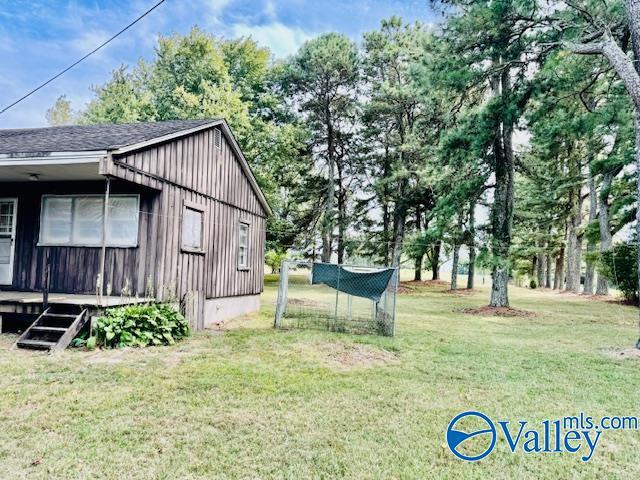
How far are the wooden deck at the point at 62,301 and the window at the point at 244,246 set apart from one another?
398 cm

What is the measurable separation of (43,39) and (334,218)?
53.2 feet

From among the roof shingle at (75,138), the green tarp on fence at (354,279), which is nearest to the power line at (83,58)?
the roof shingle at (75,138)

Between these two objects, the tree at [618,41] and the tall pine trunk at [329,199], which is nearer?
the tree at [618,41]

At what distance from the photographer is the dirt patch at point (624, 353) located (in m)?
6.61

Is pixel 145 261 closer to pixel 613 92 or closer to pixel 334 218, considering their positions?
pixel 613 92

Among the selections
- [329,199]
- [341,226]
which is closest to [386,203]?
[341,226]

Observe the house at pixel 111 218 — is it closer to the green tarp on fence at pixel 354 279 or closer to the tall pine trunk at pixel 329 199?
the green tarp on fence at pixel 354 279

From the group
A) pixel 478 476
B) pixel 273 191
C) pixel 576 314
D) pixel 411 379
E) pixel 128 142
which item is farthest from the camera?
pixel 273 191

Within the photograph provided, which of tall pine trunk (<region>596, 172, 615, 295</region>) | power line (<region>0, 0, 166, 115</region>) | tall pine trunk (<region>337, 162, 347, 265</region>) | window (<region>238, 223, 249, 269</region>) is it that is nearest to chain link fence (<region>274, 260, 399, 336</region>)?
window (<region>238, 223, 249, 269</region>)

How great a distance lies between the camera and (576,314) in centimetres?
1277

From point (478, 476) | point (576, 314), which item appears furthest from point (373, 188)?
point (478, 476)

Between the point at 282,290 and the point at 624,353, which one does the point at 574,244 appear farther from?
the point at 282,290

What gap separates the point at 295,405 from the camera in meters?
4.01

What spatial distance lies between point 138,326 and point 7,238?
4336mm
